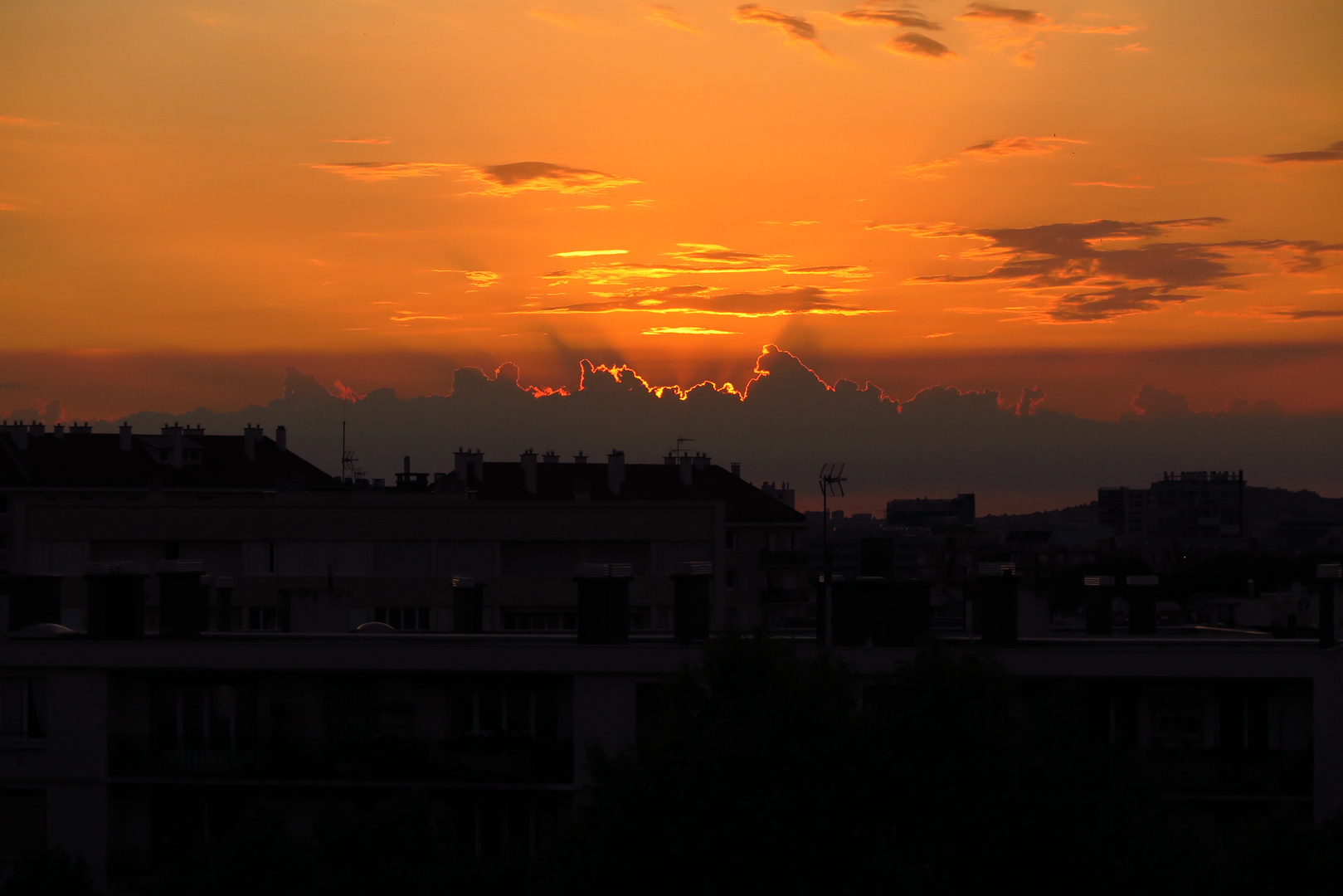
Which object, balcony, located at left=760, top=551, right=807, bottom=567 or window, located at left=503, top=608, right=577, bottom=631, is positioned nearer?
window, located at left=503, top=608, right=577, bottom=631

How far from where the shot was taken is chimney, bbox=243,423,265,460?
110250 millimetres

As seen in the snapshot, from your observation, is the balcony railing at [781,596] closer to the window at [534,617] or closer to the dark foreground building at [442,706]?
the window at [534,617]

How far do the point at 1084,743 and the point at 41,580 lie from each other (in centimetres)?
1981

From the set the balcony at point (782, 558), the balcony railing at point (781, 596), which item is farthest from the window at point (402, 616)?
the balcony at point (782, 558)

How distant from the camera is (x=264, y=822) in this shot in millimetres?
21984

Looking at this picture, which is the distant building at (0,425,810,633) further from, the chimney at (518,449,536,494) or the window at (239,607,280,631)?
→ the chimney at (518,449,536,494)

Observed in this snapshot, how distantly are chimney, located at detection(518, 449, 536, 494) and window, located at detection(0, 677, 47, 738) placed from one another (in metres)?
70.2

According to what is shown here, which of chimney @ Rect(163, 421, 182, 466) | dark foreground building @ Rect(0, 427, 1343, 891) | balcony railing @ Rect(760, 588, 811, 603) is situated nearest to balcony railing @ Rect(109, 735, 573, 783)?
dark foreground building @ Rect(0, 427, 1343, 891)

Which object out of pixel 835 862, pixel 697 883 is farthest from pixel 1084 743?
pixel 697 883

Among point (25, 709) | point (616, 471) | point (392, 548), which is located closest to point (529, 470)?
point (616, 471)

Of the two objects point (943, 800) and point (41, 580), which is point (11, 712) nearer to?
point (41, 580)

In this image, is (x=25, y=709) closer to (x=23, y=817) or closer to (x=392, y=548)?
(x=23, y=817)

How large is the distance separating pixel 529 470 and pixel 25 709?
232 ft

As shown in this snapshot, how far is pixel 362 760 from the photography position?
26.5 m
